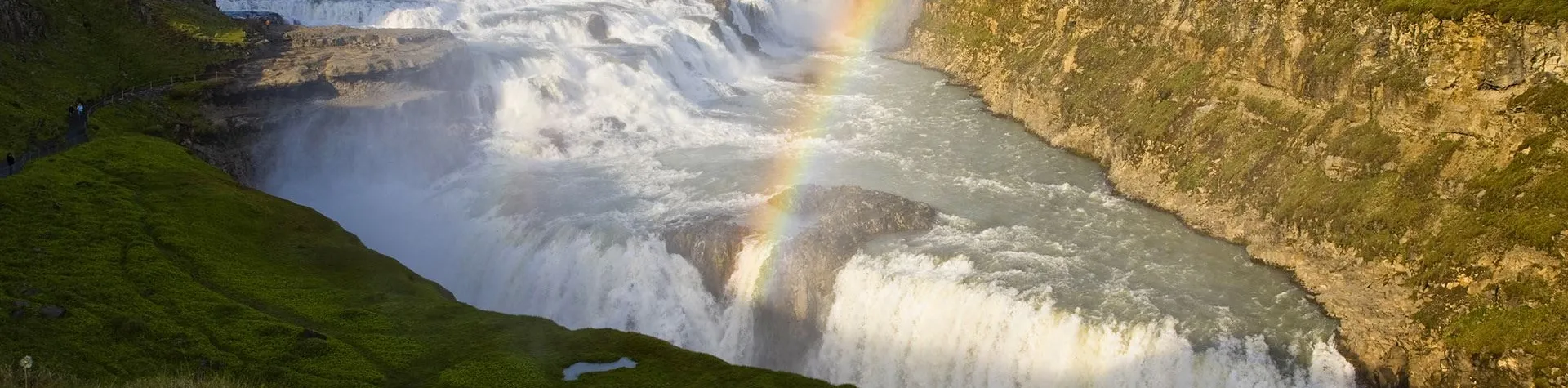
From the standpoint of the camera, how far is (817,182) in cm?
4675

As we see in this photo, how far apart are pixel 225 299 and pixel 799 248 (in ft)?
62.1

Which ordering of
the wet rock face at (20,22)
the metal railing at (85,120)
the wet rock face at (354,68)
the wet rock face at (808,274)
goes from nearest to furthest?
the metal railing at (85,120) → the wet rock face at (808,274) → the wet rock face at (20,22) → the wet rock face at (354,68)

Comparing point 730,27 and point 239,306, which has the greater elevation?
point 730,27

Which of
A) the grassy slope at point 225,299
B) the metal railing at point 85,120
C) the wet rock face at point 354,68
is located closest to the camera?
the grassy slope at point 225,299

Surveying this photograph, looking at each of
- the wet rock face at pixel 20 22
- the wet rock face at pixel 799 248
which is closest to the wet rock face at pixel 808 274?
the wet rock face at pixel 799 248

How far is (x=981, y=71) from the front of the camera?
67.6 m

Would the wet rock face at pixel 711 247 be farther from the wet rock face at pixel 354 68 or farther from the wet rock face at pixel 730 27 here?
the wet rock face at pixel 730 27

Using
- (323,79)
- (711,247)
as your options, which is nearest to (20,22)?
(323,79)

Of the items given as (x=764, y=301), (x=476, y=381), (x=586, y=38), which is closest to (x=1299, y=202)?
(x=764, y=301)

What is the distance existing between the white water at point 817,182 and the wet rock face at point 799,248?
552 millimetres

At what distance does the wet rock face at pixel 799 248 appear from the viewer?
36.4 metres

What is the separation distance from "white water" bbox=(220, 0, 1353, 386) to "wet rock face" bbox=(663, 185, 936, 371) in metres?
0.55

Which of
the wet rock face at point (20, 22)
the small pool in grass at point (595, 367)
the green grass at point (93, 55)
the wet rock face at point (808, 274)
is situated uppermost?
the wet rock face at point (20, 22)

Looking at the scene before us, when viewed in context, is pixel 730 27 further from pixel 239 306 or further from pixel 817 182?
pixel 239 306
